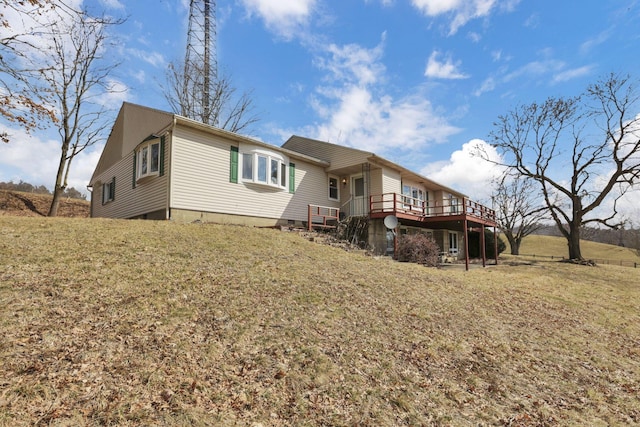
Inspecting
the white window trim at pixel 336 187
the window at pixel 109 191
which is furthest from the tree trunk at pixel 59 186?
the white window trim at pixel 336 187

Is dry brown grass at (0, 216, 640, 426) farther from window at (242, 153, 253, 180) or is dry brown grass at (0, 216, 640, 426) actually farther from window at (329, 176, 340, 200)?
window at (329, 176, 340, 200)

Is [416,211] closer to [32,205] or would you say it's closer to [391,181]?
[391,181]

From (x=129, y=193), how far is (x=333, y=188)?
34.5ft

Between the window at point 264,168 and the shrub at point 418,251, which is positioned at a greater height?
the window at point 264,168

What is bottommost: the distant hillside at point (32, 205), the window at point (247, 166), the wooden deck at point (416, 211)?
the wooden deck at point (416, 211)

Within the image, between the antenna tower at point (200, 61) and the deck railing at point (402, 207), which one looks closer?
the deck railing at point (402, 207)

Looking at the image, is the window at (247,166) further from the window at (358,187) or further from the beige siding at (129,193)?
the window at (358,187)

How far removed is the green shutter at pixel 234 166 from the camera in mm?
13906

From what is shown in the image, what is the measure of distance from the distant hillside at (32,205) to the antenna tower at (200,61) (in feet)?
36.7

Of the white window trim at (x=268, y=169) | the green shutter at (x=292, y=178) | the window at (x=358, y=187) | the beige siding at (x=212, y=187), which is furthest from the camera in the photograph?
the window at (x=358, y=187)

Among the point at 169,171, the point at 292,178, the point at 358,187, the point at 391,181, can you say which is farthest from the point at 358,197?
the point at 169,171

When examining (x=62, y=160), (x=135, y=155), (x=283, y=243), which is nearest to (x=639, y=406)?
(x=283, y=243)

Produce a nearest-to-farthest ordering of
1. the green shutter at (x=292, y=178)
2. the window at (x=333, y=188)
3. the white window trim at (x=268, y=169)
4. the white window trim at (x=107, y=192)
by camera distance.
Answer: the white window trim at (x=268, y=169), the green shutter at (x=292, y=178), the white window trim at (x=107, y=192), the window at (x=333, y=188)

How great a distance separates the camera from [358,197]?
727 inches
